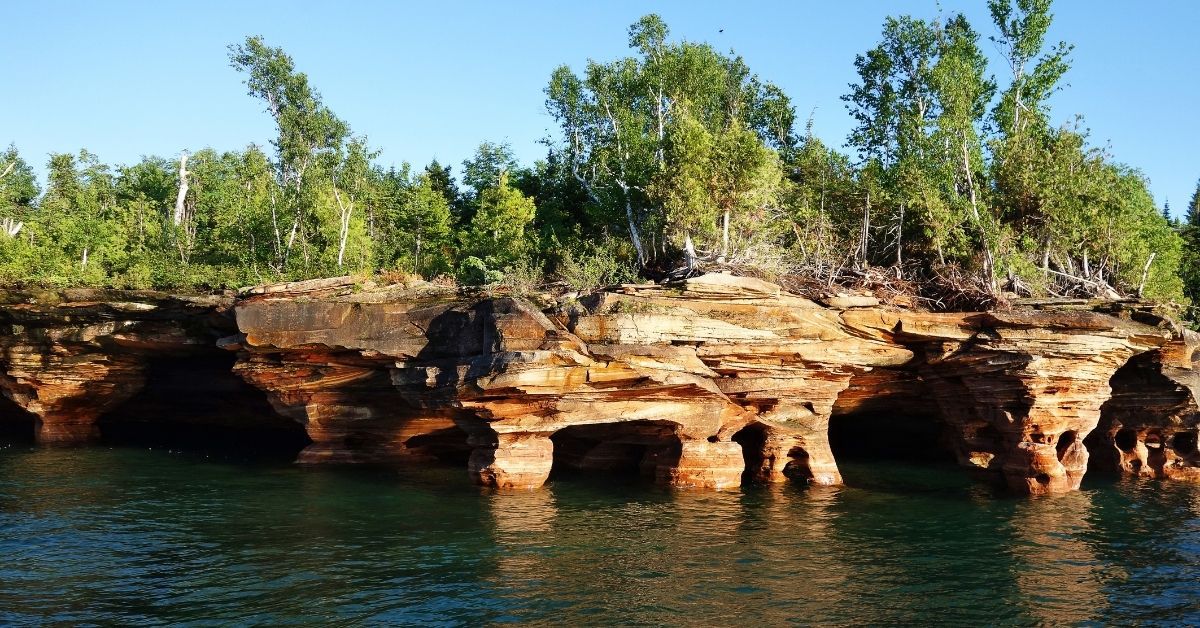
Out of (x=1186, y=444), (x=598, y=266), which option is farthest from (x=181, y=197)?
(x=1186, y=444)

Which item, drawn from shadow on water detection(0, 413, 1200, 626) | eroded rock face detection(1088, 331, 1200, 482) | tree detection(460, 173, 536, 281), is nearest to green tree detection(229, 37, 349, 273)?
tree detection(460, 173, 536, 281)

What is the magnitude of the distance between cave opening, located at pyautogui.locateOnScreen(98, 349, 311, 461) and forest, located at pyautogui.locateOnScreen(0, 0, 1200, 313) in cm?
334

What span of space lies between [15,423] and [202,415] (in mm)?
9650

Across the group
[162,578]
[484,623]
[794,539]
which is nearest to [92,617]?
[162,578]

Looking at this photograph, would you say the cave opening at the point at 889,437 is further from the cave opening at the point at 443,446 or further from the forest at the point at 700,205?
the cave opening at the point at 443,446

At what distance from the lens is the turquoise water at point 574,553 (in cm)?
1375

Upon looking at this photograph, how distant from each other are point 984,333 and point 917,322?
70.7 inches

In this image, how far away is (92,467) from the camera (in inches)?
1059

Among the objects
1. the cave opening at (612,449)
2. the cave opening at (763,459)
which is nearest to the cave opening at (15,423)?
the cave opening at (612,449)

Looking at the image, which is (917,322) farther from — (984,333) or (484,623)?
(484,623)

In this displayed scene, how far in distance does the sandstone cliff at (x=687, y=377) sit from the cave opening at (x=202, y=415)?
4809mm

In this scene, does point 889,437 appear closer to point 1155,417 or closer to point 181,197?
point 1155,417

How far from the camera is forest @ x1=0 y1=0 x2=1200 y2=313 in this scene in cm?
2853

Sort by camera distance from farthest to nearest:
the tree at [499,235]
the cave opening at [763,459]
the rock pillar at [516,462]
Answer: the tree at [499,235]
the cave opening at [763,459]
the rock pillar at [516,462]
